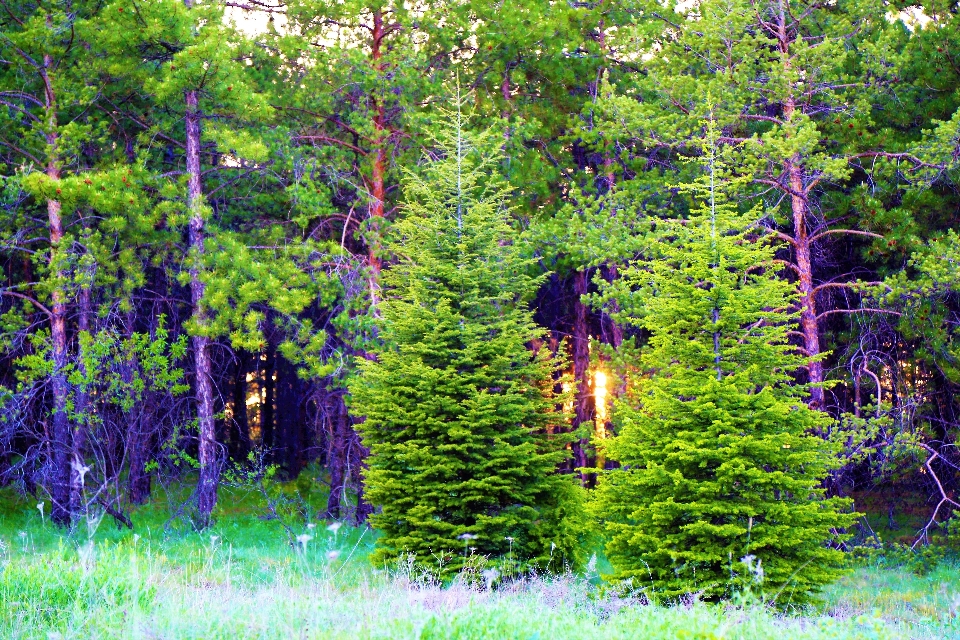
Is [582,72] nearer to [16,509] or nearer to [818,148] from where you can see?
[818,148]

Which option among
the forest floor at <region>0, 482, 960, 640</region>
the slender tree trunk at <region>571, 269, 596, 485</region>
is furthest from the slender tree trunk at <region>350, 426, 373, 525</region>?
the forest floor at <region>0, 482, 960, 640</region>

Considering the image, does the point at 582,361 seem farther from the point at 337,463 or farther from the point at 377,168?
the point at 377,168

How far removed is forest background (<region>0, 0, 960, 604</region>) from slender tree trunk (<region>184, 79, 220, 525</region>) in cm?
5

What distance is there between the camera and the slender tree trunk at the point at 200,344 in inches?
660

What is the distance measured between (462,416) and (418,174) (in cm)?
706

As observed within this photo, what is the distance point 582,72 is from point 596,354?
6.73m

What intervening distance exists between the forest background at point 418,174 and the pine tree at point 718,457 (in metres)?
3.36

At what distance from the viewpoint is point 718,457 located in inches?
387

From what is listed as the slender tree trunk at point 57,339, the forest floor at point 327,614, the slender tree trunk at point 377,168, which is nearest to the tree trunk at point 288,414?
the slender tree trunk at point 57,339

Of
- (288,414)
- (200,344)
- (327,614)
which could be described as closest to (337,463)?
(200,344)

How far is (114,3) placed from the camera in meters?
15.3

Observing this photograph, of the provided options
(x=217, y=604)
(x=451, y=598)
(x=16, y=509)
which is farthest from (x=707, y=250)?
(x=16, y=509)

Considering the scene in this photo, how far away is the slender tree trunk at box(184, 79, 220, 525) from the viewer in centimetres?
1677

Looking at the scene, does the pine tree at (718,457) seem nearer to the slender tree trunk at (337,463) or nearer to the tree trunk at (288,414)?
the slender tree trunk at (337,463)
